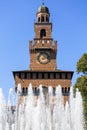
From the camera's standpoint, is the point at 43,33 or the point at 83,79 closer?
the point at 83,79

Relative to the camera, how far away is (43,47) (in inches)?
2175

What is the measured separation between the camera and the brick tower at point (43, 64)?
52500 mm

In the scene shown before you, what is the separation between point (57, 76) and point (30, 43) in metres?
6.09

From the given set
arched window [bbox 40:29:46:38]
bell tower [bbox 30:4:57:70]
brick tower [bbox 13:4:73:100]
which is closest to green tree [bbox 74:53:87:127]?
brick tower [bbox 13:4:73:100]

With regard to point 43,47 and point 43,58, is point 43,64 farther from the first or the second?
point 43,47

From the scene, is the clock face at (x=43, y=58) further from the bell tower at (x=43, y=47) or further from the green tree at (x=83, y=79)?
the green tree at (x=83, y=79)

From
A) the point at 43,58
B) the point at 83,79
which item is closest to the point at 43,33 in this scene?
the point at 43,58

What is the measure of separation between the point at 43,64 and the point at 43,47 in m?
2.26

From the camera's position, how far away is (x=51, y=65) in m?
54.7

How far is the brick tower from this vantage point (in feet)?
172

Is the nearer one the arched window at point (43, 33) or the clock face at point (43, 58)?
the clock face at point (43, 58)

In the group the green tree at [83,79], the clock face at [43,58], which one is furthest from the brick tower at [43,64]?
the green tree at [83,79]

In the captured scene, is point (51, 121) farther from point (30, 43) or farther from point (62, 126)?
point (30, 43)

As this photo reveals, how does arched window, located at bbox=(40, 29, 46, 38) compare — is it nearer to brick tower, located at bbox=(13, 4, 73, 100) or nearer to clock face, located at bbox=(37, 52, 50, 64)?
brick tower, located at bbox=(13, 4, 73, 100)
